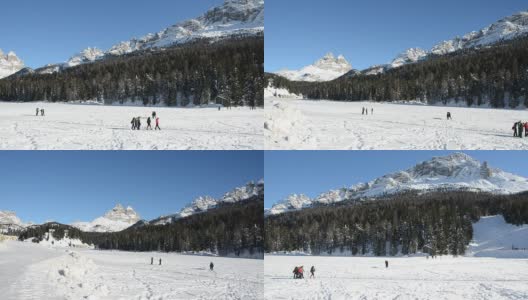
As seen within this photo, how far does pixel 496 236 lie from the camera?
10875 cm

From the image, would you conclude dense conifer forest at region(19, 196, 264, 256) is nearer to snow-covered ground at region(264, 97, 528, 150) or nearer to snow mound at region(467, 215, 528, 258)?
snow-covered ground at region(264, 97, 528, 150)

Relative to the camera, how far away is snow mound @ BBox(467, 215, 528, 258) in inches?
3699

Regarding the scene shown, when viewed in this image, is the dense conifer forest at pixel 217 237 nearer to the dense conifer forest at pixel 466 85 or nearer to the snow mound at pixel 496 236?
the snow mound at pixel 496 236

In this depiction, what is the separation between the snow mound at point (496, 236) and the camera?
9396 centimetres

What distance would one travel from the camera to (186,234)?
104562 mm

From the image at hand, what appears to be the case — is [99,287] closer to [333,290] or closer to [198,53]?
[333,290]

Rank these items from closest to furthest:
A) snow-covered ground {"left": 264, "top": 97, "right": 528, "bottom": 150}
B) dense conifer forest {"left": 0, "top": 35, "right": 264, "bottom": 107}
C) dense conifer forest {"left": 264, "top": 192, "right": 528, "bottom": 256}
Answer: snow-covered ground {"left": 264, "top": 97, "right": 528, "bottom": 150} → dense conifer forest {"left": 264, "top": 192, "right": 528, "bottom": 256} → dense conifer forest {"left": 0, "top": 35, "right": 264, "bottom": 107}

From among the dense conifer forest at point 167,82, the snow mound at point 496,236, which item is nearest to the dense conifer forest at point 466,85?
the snow mound at point 496,236

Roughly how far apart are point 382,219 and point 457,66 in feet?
183

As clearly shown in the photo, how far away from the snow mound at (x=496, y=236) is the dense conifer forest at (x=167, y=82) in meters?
57.9

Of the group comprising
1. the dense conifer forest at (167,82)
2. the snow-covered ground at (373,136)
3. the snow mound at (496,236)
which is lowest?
the snow mound at (496,236)

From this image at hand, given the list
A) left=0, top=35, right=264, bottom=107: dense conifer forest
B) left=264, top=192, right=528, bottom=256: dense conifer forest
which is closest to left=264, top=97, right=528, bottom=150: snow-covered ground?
left=264, top=192, right=528, bottom=256: dense conifer forest

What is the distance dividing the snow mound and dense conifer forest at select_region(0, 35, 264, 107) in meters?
57.9

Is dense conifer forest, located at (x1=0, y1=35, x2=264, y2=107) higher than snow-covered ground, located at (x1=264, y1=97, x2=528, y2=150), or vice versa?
dense conifer forest, located at (x1=0, y1=35, x2=264, y2=107)
